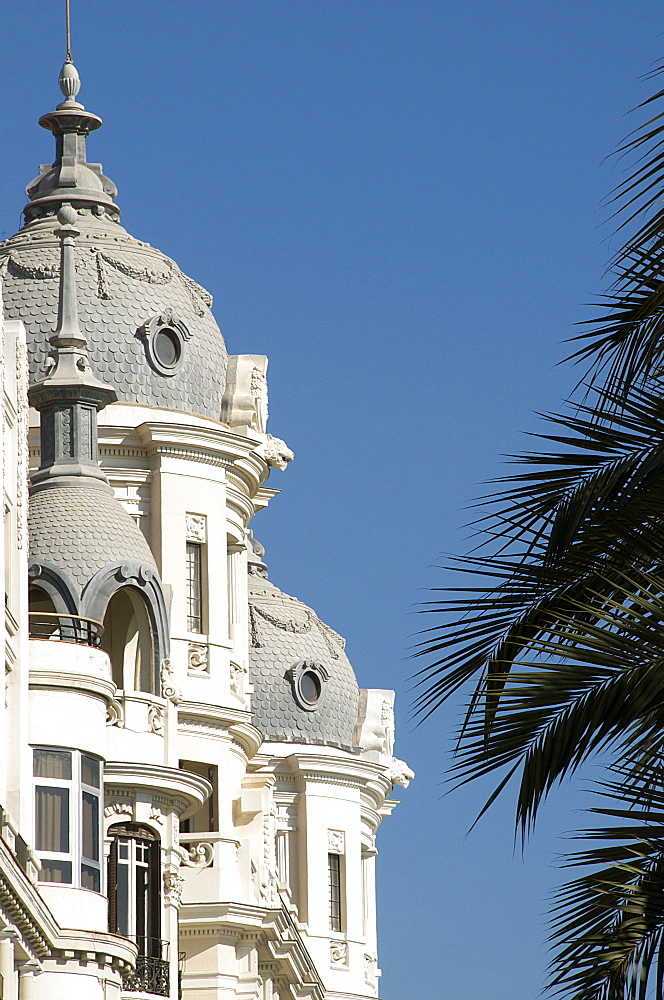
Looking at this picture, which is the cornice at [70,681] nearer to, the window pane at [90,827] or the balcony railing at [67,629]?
the balcony railing at [67,629]

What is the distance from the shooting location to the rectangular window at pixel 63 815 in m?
38.1

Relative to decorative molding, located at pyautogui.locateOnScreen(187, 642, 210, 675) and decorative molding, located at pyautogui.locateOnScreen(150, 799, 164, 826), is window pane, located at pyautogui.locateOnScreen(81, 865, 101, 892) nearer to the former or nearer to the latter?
decorative molding, located at pyautogui.locateOnScreen(150, 799, 164, 826)

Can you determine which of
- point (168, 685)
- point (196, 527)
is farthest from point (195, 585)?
point (168, 685)

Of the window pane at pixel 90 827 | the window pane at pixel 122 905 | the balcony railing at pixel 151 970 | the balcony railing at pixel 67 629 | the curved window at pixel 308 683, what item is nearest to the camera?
the window pane at pixel 90 827

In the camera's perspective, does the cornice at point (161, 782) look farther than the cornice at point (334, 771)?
No

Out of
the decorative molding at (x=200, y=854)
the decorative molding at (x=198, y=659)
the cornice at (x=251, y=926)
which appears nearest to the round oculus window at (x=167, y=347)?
the decorative molding at (x=198, y=659)

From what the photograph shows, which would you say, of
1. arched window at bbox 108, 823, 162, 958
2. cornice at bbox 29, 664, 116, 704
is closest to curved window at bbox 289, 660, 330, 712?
arched window at bbox 108, 823, 162, 958

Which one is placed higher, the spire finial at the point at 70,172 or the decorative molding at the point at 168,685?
the spire finial at the point at 70,172

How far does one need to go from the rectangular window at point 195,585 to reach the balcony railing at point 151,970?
9.64m

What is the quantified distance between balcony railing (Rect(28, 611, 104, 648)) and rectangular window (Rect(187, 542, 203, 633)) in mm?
8776

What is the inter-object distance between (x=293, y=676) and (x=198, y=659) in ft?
54.3

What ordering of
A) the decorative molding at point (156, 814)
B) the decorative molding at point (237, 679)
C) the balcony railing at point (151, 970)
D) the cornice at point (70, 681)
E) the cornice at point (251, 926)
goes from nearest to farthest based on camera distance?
the cornice at point (70, 681) < the balcony railing at point (151, 970) < the decorative molding at point (156, 814) < the cornice at point (251, 926) < the decorative molding at point (237, 679)

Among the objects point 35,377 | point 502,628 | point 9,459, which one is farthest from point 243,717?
point 502,628

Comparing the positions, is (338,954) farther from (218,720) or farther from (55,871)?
(55,871)
